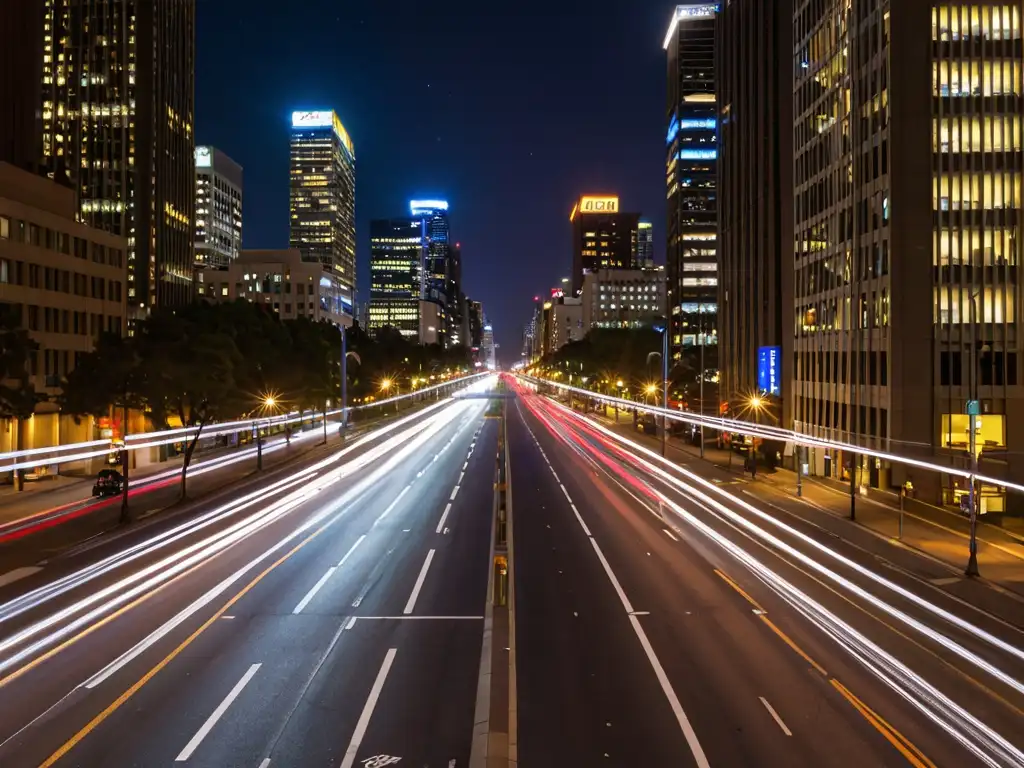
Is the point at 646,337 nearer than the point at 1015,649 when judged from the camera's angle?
No

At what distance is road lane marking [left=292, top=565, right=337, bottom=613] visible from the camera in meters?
21.1

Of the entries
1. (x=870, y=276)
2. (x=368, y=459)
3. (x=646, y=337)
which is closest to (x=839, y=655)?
(x=870, y=276)

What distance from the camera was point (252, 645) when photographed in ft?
59.2

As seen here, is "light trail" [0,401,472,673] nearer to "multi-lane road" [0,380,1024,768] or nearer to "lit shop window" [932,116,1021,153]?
"multi-lane road" [0,380,1024,768]

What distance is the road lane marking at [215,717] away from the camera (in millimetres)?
12805

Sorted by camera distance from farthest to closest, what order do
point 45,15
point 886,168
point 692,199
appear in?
point 692,199 < point 45,15 < point 886,168

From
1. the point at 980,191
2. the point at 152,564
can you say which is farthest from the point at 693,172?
the point at 152,564

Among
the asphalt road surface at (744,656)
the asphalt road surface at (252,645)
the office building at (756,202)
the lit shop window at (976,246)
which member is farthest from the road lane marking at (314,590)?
the office building at (756,202)

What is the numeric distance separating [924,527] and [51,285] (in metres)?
52.9

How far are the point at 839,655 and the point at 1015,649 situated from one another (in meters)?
4.53

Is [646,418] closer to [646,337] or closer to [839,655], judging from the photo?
[646,337]

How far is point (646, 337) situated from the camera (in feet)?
404

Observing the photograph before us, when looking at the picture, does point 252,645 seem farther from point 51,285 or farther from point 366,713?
point 51,285

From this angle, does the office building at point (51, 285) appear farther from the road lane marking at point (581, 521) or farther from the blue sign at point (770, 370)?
the blue sign at point (770, 370)
